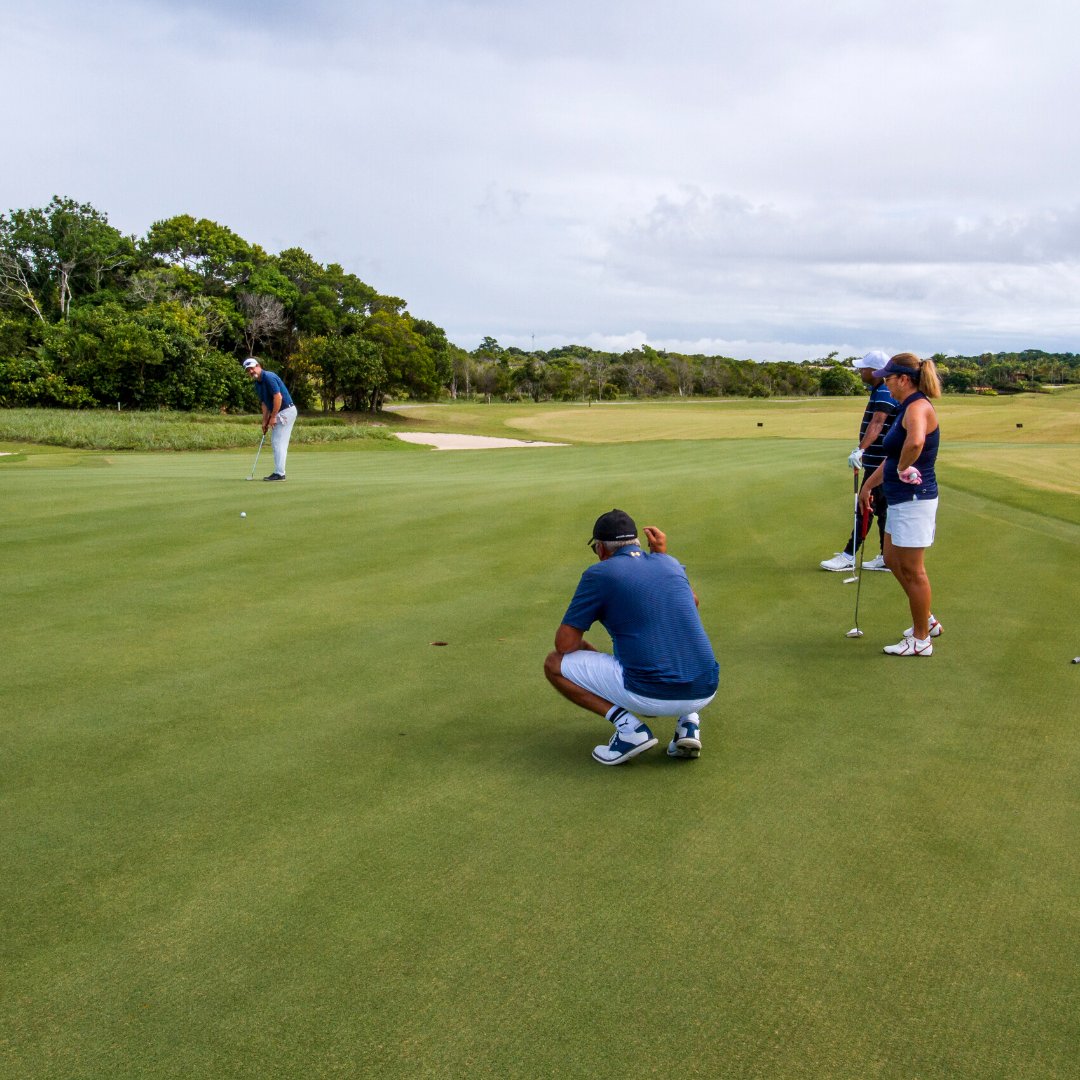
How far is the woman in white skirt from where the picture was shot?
7023 mm

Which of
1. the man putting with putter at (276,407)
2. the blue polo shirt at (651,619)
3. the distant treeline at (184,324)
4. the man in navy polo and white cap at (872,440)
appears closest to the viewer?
the blue polo shirt at (651,619)

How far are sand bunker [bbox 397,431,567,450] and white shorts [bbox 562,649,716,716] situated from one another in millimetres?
38959

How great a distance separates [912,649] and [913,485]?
1.25 metres

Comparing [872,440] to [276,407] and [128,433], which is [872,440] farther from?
[128,433]

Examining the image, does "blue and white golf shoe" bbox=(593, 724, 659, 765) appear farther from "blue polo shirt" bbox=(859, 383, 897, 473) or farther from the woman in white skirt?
"blue polo shirt" bbox=(859, 383, 897, 473)

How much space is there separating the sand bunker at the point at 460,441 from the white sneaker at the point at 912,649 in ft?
123

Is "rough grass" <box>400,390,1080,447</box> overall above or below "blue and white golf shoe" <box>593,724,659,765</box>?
below

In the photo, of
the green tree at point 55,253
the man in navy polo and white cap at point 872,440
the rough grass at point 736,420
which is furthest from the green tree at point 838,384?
the man in navy polo and white cap at point 872,440

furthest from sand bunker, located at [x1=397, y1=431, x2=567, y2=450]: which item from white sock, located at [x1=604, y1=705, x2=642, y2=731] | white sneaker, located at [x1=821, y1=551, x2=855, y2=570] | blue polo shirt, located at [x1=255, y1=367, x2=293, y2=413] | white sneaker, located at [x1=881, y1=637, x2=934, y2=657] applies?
white sock, located at [x1=604, y1=705, x2=642, y2=731]

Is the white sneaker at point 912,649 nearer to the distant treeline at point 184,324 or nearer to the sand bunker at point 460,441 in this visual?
the sand bunker at point 460,441

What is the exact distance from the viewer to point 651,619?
481cm

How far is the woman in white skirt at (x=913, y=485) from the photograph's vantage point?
7.02 meters

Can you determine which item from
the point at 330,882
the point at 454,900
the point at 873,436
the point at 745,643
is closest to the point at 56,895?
the point at 330,882

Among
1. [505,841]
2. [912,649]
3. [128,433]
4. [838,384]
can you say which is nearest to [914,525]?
[912,649]
